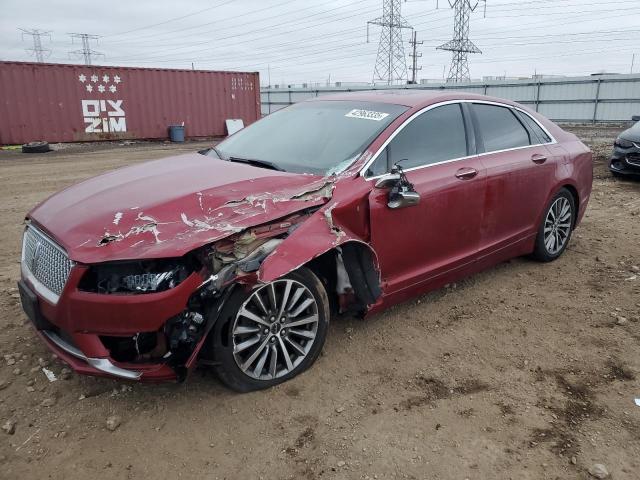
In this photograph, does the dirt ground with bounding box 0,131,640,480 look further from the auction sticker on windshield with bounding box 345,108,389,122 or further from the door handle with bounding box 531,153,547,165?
the auction sticker on windshield with bounding box 345,108,389,122

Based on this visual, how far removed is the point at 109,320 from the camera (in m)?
2.48

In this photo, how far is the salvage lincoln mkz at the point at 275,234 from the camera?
2.52 meters

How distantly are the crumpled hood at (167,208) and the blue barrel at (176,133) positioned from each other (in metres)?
16.9

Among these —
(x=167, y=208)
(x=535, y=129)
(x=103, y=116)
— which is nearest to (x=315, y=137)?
(x=167, y=208)

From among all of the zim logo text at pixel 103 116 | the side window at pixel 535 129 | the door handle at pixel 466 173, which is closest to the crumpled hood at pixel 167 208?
the door handle at pixel 466 173

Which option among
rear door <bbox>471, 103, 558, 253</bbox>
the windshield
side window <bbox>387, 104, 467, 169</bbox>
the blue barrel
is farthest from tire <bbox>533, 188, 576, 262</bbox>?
the blue barrel

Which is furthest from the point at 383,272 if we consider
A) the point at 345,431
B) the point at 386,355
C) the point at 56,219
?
the point at 56,219

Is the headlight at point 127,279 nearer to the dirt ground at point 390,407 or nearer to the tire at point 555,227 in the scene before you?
the dirt ground at point 390,407

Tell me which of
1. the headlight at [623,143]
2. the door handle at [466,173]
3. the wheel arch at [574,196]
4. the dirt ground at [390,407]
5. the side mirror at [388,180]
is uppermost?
the side mirror at [388,180]

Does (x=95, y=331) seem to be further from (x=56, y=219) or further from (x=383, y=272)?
(x=383, y=272)

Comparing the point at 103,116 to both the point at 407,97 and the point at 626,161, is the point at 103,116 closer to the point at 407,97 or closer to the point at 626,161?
the point at 626,161

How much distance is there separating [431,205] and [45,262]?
7.84 ft

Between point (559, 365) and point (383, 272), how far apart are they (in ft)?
4.08

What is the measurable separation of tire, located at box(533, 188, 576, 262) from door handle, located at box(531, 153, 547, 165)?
420mm
